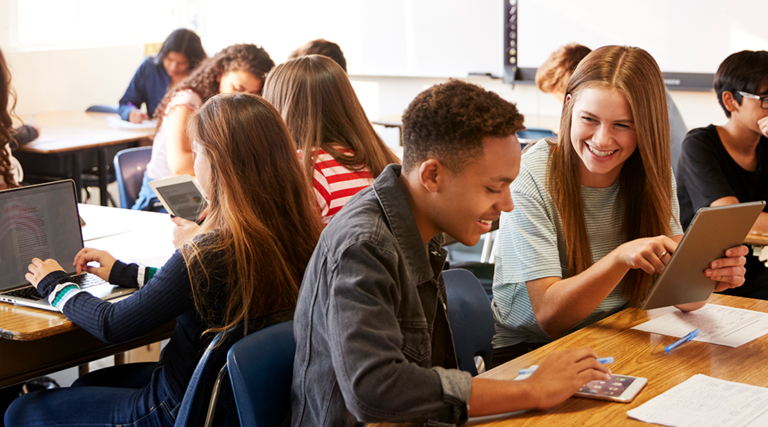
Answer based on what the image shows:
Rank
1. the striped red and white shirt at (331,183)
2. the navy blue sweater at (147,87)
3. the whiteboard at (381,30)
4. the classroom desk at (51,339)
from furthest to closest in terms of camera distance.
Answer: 1. the whiteboard at (381,30)
2. the navy blue sweater at (147,87)
3. the striped red and white shirt at (331,183)
4. the classroom desk at (51,339)

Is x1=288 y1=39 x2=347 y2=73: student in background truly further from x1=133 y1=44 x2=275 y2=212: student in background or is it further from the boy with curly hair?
the boy with curly hair

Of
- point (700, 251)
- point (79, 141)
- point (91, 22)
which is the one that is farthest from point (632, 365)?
point (91, 22)

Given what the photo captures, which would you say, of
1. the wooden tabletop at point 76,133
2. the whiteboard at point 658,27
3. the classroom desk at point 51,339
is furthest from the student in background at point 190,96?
the whiteboard at point 658,27

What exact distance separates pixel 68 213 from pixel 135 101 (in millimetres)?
3675

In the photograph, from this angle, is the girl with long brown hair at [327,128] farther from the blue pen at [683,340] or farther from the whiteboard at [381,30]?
the whiteboard at [381,30]

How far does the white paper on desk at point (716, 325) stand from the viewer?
4.62ft

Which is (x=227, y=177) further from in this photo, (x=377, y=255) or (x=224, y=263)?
(x=377, y=255)

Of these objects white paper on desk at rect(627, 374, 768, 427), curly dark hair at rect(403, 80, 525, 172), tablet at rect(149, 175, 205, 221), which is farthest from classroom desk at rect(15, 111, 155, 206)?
white paper on desk at rect(627, 374, 768, 427)

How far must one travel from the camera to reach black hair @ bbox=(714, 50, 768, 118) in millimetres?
2492

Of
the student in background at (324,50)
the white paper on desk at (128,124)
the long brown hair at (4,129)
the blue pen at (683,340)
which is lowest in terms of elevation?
the white paper on desk at (128,124)

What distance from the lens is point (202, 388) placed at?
55.5 inches

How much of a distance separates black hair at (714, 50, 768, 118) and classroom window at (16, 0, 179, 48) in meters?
5.31

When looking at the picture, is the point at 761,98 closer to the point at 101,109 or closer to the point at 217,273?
A: the point at 217,273

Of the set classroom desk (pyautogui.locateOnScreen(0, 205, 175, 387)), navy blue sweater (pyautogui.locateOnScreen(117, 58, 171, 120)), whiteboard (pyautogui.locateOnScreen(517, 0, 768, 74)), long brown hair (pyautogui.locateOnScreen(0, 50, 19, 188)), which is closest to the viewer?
classroom desk (pyautogui.locateOnScreen(0, 205, 175, 387))
